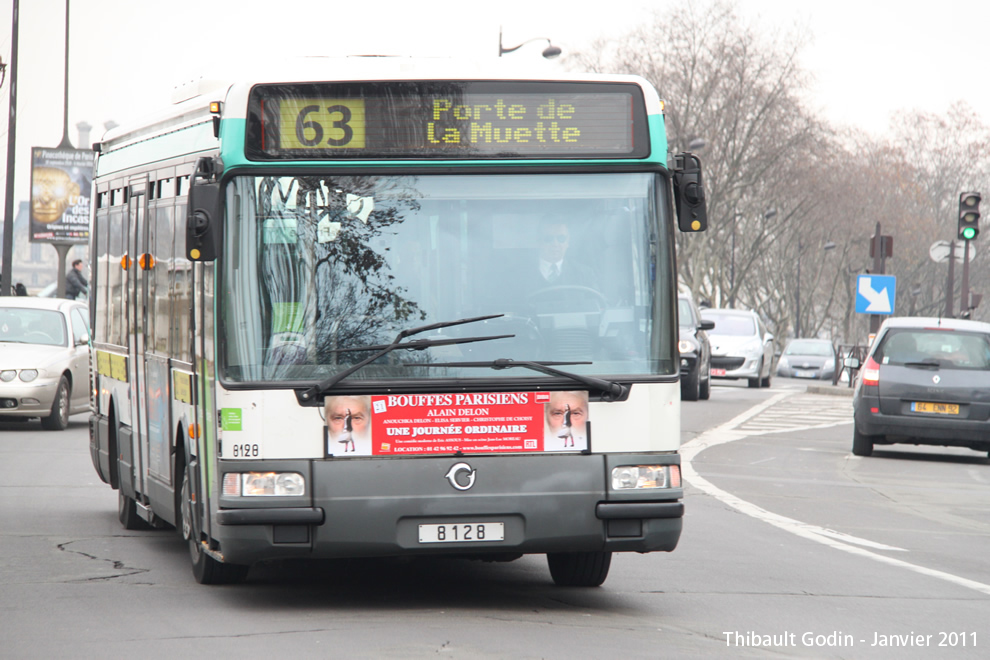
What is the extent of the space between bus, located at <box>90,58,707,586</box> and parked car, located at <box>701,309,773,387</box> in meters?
25.7

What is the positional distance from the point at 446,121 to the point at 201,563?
8.80 ft

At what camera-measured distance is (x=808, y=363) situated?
166ft

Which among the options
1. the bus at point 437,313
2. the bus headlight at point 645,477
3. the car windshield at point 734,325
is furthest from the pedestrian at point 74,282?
the bus headlight at point 645,477

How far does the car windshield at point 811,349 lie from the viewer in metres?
51.5

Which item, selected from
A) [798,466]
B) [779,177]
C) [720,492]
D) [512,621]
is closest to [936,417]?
[798,466]

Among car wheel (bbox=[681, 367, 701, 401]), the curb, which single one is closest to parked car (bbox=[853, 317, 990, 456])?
car wheel (bbox=[681, 367, 701, 401])

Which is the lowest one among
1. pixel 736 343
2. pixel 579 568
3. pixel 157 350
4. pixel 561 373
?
pixel 579 568

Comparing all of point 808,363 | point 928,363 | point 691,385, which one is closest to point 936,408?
point 928,363

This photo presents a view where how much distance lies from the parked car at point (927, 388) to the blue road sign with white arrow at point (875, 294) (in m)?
11.0

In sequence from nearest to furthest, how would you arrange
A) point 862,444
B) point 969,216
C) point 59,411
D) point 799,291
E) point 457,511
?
point 457,511, point 862,444, point 59,411, point 969,216, point 799,291

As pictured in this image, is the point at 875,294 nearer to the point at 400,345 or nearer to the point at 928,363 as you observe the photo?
the point at 928,363

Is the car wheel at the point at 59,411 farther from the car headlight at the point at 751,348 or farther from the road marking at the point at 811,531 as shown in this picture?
the car headlight at the point at 751,348

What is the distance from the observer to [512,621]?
7039 mm

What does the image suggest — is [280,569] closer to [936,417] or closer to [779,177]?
[936,417]
